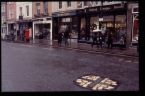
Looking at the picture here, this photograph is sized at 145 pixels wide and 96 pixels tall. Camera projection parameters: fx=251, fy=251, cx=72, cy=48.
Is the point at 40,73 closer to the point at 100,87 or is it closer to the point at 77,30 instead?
the point at 100,87

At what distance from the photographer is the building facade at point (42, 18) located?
3099cm

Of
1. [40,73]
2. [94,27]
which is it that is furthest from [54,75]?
[94,27]

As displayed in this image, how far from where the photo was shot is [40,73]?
9.10m

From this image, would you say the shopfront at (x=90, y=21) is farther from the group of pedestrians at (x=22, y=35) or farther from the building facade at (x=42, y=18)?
the group of pedestrians at (x=22, y=35)

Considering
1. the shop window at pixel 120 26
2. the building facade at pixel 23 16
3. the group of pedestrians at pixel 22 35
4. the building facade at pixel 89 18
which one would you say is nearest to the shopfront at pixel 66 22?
the building facade at pixel 89 18

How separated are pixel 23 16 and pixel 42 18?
474 centimetres

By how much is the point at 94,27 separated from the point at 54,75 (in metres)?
16.2

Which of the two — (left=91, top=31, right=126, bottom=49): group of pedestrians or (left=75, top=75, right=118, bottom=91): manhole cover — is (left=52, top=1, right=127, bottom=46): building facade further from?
(left=75, top=75, right=118, bottom=91): manhole cover

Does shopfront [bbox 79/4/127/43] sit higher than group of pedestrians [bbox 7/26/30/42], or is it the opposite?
shopfront [bbox 79/4/127/43]

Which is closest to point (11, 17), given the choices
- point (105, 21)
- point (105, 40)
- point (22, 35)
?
point (22, 35)

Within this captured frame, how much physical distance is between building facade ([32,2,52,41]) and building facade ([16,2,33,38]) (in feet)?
3.39

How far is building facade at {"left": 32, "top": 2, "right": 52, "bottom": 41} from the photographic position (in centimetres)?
3099

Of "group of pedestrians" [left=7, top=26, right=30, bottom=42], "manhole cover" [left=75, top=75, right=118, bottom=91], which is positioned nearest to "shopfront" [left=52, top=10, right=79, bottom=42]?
"group of pedestrians" [left=7, top=26, right=30, bottom=42]

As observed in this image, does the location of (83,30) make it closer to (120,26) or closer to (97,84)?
(120,26)
